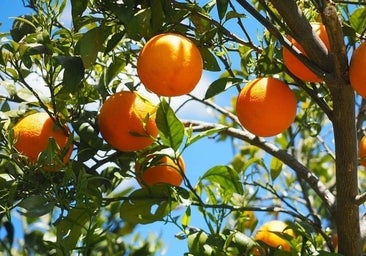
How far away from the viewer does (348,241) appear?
3.68ft

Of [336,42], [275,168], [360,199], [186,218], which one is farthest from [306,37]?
[275,168]

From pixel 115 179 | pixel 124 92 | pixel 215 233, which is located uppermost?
pixel 124 92

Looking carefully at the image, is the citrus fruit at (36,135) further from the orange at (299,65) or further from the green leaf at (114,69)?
the orange at (299,65)

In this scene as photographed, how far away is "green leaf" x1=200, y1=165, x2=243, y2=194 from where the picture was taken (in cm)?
109

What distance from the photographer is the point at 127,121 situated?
1.09 m

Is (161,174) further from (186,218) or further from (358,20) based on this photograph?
(358,20)

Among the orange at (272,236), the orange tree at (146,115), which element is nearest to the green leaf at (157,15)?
the orange tree at (146,115)

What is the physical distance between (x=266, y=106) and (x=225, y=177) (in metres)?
0.15

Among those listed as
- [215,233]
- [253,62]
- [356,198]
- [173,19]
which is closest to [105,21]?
[173,19]

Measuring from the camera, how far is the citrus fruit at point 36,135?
3.61 feet

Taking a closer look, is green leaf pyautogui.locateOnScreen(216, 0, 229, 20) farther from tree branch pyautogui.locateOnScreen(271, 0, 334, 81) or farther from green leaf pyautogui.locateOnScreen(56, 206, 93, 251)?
green leaf pyautogui.locateOnScreen(56, 206, 93, 251)

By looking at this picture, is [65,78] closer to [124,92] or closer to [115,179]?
[124,92]

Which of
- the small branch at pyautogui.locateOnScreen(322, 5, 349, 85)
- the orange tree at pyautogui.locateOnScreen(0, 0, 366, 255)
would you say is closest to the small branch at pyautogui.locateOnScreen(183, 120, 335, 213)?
the orange tree at pyautogui.locateOnScreen(0, 0, 366, 255)

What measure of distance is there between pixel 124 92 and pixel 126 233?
0.36 metres
